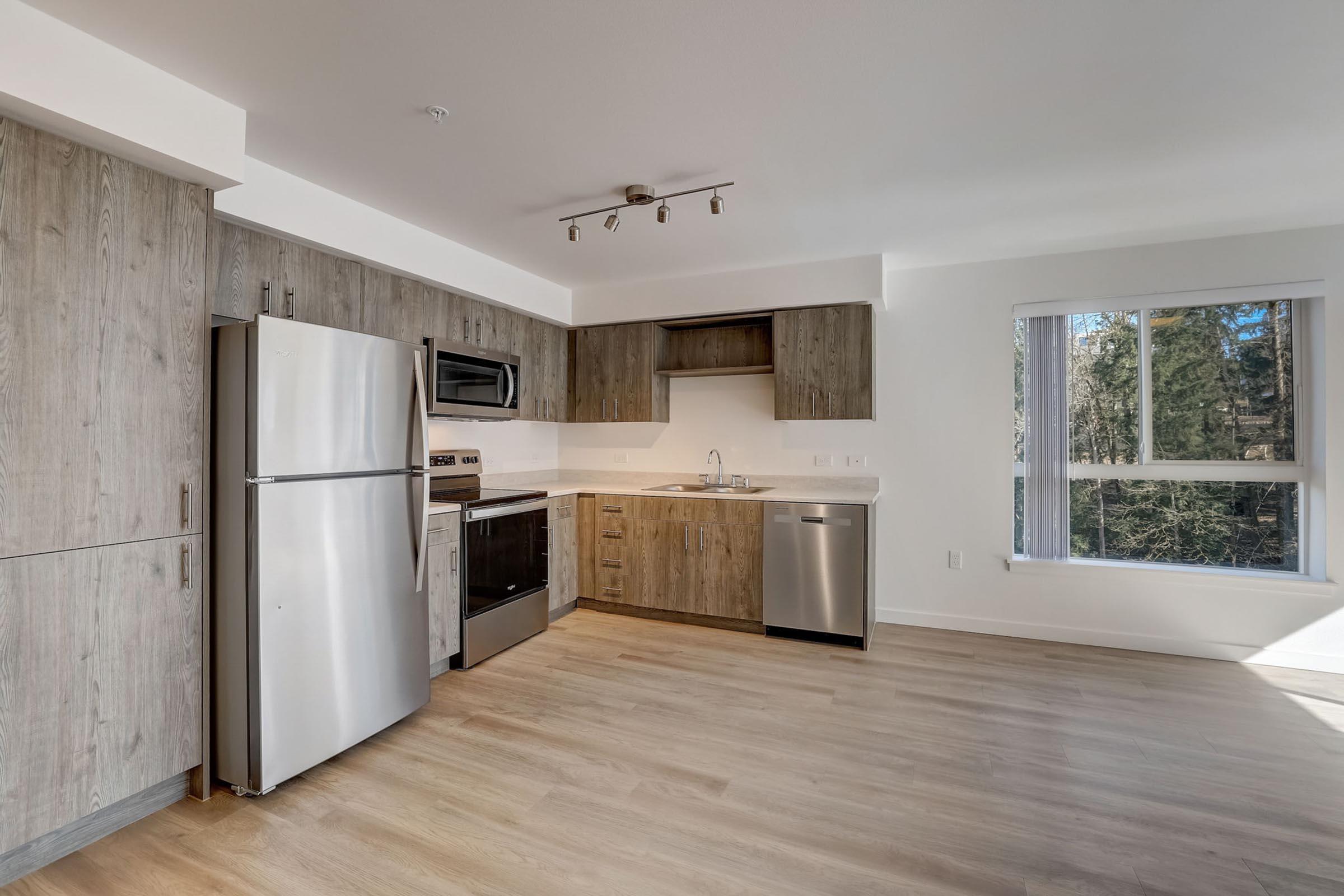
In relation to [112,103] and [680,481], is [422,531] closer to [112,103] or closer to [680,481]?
[112,103]

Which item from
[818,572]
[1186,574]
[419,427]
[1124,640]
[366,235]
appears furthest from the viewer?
[818,572]

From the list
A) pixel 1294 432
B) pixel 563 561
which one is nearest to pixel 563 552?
pixel 563 561

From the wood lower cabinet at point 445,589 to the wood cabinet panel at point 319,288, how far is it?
110 centimetres

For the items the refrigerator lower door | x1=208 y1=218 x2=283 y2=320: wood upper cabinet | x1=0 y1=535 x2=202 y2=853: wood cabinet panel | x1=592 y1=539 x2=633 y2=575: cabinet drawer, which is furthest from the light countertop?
x1=0 y1=535 x2=202 y2=853: wood cabinet panel

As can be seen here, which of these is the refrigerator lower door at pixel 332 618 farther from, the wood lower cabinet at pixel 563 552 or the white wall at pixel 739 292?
the white wall at pixel 739 292

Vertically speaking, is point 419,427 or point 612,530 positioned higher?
point 419,427

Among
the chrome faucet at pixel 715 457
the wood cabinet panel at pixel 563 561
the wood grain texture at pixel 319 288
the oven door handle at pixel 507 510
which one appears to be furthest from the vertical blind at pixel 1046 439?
the wood grain texture at pixel 319 288

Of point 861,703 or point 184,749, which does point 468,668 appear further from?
point 861,703

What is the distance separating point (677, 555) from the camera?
4191mm

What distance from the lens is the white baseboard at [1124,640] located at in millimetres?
3352

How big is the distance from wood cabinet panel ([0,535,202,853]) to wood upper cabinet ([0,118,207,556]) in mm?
74

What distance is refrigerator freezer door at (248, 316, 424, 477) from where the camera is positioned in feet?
7.04

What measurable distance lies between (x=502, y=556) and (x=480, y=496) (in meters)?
0.38

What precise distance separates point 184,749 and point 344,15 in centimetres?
242
